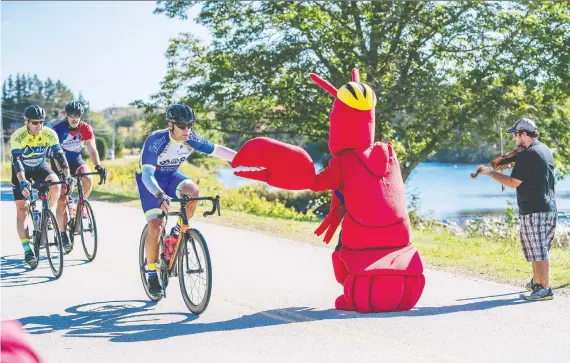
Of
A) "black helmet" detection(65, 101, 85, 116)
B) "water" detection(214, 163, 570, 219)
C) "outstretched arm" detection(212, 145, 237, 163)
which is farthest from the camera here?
"water" detection(214, 163, 570, 219)

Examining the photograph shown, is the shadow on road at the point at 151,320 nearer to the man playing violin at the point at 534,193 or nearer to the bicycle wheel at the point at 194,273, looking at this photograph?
the bicycle wheel at the point at 194,273

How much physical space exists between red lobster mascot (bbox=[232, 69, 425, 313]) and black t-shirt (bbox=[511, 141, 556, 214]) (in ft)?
4.93

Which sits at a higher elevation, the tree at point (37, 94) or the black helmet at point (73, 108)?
the tree at point (37, 94)

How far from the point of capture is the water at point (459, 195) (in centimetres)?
2542

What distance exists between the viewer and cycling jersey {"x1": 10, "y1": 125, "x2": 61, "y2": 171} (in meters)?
8.46

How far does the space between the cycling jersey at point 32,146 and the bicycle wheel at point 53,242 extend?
2.39ft

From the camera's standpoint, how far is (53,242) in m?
8.36

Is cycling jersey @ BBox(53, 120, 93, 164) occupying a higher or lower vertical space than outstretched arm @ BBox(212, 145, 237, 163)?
higher

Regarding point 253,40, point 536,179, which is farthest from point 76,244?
point 253,40

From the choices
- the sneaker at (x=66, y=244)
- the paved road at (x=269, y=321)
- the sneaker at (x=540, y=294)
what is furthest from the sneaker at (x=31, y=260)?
the sneaker at (x=540, y=294)

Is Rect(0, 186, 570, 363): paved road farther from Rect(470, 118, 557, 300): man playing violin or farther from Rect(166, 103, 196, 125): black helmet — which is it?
Rect(166, 103, 196, 125): black helmet

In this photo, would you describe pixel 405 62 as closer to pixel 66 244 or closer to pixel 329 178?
pixel 66 244

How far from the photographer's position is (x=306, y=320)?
609 cm

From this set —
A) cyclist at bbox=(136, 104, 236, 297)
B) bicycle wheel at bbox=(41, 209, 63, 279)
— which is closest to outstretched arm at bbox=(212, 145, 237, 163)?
cyclist at bbox=(136, 104, 236, 297)
